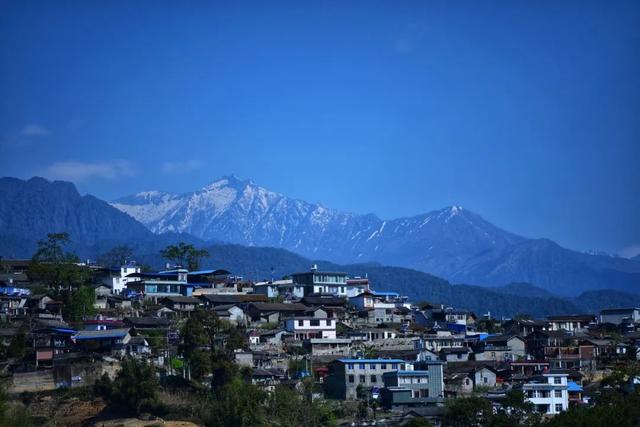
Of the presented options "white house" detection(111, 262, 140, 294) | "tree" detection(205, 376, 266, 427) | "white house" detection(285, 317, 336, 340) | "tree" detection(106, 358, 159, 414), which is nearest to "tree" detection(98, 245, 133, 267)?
"white house" detection(111, 262, 140, 294)

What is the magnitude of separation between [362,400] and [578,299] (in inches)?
6015

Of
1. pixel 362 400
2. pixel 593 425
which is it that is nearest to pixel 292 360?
pixel 362 400

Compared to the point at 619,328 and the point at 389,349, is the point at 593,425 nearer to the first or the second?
the point at 389,349

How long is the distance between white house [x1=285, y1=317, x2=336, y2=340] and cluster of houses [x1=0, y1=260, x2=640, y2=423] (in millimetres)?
56

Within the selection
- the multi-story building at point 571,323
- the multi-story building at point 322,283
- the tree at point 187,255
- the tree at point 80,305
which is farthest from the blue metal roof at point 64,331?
the multi-story building at point 571,323

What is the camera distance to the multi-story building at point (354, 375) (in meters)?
42.8

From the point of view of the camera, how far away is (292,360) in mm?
45594

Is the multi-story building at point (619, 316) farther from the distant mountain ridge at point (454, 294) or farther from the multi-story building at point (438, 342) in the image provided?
the distant mountain ridge at point (454, 294)

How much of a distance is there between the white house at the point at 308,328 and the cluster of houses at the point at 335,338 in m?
0.06

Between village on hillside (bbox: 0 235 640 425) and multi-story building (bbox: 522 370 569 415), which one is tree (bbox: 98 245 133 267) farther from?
multi-story building (bbox: 522 370 569 415)

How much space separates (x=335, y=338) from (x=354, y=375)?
771cm

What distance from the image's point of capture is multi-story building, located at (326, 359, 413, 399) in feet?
140

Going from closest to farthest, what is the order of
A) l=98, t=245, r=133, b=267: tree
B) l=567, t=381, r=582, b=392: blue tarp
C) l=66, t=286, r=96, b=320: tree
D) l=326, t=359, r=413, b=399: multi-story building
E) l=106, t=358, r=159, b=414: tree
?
A: l=106, t=358, r=159, b=414: tree → l=567, t=381, r=582, b=392: blue tarp → l=326, t=359, r=413, b=399: multi-story building → l=66, t=286, r=96, b=320: tree → l=98, t=245, r=133, b=267: tree

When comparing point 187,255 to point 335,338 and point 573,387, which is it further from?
point 573,387
